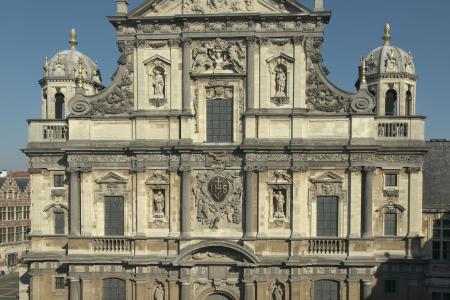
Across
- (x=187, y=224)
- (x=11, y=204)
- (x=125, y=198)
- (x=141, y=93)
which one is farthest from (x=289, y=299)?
(x=11, y=204)

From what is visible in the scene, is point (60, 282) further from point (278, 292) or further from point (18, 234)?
point (18, 234)

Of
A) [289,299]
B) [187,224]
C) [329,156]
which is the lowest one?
[289,299]

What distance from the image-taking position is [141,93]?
25.3m

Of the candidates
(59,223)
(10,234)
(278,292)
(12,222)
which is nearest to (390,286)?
(278,292)

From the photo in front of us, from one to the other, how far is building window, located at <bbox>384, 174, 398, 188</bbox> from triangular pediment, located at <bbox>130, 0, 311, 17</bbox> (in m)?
9.35

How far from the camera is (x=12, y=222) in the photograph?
55.9 m

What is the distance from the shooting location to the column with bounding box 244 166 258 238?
24.4 meters

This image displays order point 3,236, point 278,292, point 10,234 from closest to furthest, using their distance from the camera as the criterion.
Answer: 1. point 278,292
2. point 3,236
3. point 10,234

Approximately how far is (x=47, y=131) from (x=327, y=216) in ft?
50.8

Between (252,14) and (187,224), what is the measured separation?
1108 centimetres

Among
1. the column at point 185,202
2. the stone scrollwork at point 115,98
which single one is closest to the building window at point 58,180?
the stone scrollwork at point 115,98

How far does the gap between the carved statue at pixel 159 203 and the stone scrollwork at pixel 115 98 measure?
4682 millimetres

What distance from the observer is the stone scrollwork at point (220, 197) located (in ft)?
81.3

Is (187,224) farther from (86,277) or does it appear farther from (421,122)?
(421,122)
